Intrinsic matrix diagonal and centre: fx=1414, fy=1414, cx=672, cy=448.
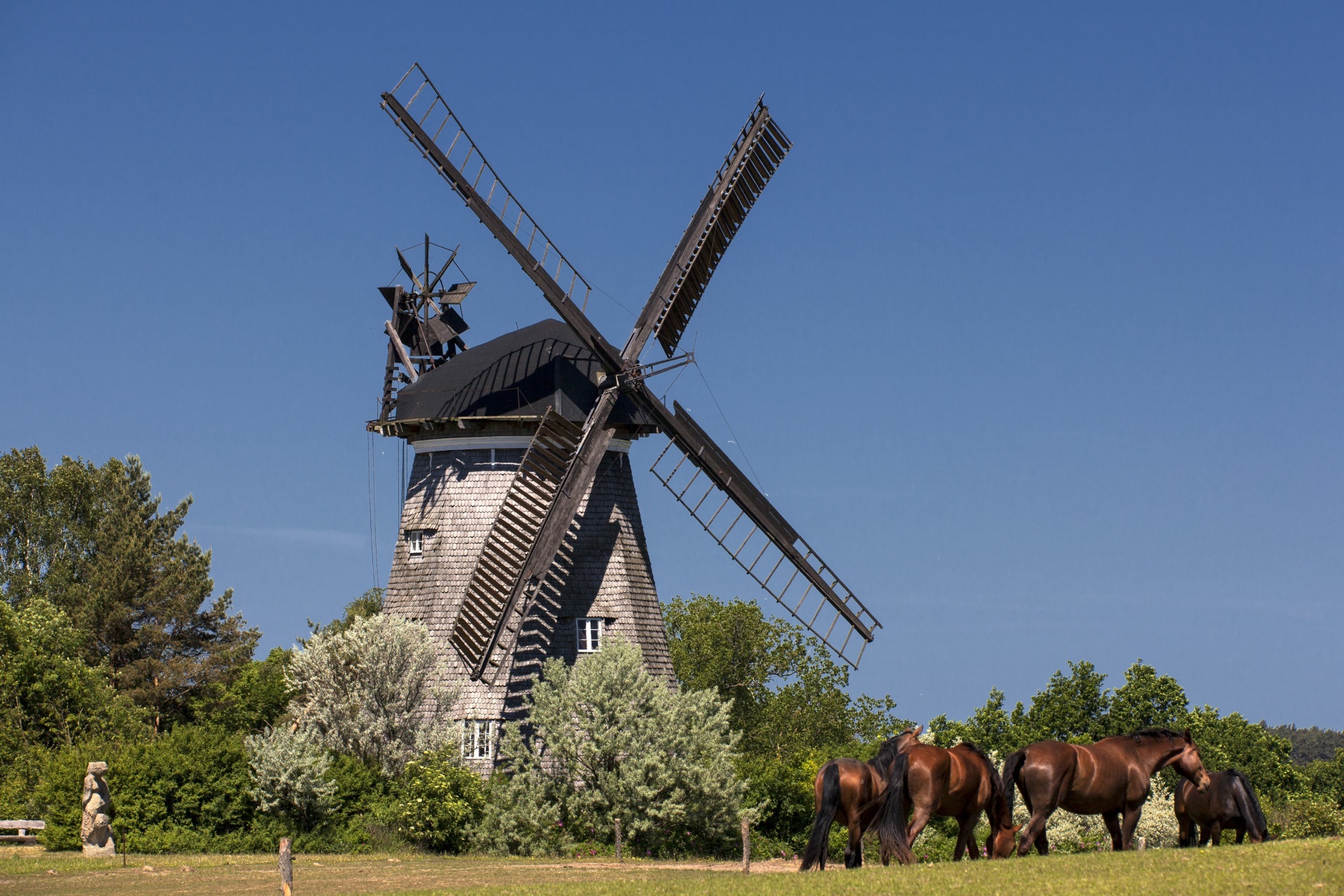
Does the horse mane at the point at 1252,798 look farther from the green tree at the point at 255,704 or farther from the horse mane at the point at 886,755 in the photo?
the green tree at the point at 255,704

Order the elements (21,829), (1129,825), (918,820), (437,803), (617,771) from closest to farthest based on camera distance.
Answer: (918,820) < (1129,825) < (437,803) < (617,771) < (21,829)

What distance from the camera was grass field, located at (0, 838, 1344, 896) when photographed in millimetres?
16609

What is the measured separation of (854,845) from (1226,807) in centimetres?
591

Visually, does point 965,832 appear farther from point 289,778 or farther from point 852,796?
point 289,778

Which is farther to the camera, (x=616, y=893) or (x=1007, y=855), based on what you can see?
(x=1007, y=855)

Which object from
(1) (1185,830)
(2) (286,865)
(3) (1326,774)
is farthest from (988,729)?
(2) (286,865)

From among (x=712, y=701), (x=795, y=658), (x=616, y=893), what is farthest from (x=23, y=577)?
(x=616, y=893)

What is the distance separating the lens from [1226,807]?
21.7 m

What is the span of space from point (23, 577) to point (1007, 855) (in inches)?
Result: 1946

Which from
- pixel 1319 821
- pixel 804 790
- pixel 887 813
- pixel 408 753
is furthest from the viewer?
pixel 804 790

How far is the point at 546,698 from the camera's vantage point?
32.8 m

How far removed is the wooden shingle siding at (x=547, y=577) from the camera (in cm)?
3472

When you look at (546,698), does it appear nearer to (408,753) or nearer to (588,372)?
(408,753)

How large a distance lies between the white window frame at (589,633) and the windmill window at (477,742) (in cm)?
304
